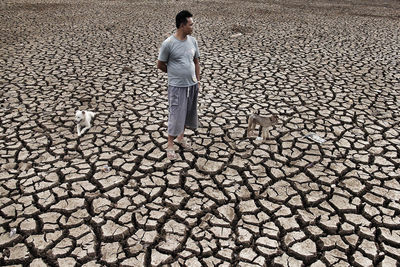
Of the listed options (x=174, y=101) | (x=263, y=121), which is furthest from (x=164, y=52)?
(x=263, y=121)

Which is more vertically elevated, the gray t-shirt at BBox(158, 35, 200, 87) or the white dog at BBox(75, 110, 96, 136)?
the gray t-shirt at BBox(158, 35, 200, 87)

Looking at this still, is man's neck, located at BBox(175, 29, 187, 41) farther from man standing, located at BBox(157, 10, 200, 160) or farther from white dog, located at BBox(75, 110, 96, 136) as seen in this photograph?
white dog, located at BBox(75, 110, 96, 136)

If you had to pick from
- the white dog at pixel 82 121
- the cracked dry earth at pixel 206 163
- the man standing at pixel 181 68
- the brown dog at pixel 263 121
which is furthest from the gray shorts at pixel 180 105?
the white dog at pixel 82 121

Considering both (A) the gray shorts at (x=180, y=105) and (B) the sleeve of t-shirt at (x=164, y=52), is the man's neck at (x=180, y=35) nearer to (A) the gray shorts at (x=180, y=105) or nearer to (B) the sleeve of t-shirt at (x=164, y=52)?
(B) the sleeve of t-shirt at (x=164, y=52)

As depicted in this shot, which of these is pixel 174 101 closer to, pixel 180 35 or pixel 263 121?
pixel 180 35

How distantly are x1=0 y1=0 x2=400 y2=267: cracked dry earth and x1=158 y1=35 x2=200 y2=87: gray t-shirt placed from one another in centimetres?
100

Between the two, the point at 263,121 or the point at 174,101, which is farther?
the point at 263,121

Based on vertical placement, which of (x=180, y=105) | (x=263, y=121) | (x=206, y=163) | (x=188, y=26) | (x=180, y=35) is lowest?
(x=206, y=163)

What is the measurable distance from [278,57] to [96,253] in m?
6.34

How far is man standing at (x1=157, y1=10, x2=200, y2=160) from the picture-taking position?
10.8 ft

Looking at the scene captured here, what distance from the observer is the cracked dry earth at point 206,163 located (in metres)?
2.77

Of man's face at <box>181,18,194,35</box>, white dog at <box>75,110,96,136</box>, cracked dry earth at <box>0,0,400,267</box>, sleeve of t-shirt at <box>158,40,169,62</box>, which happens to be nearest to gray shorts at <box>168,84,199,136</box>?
sleeve of t-shirt at <box>158,40,169,62</box>

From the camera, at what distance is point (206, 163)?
383 centimetres

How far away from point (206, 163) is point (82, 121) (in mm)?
1844
